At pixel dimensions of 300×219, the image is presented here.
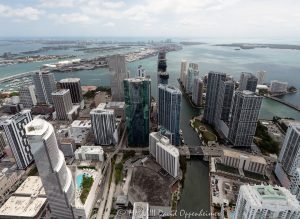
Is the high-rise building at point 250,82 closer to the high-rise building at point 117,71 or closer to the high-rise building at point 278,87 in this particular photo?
the high-rise building at point 278,87

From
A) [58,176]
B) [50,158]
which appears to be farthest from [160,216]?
[50,158]

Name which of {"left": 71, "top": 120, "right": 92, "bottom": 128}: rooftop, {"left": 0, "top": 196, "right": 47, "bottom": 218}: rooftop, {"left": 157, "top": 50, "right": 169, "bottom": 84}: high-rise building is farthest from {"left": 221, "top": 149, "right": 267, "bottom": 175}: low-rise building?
{"left": 0, "top": 196, "right": 47, "bottom": 218}: rooftop

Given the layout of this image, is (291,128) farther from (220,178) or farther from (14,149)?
(14,149)

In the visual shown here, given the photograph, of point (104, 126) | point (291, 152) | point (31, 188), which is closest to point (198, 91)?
point (291, 152)

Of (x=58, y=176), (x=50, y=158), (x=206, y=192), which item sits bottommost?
(x=206, y=192)

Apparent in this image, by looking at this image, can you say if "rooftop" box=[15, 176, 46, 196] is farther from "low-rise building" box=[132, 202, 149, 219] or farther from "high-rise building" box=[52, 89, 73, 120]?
"high-rise building" box=[52, 89, 73, 120]

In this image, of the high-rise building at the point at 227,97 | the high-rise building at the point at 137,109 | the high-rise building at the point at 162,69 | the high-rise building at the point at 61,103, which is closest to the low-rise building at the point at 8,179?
the high-rise building at the point at 61,103
